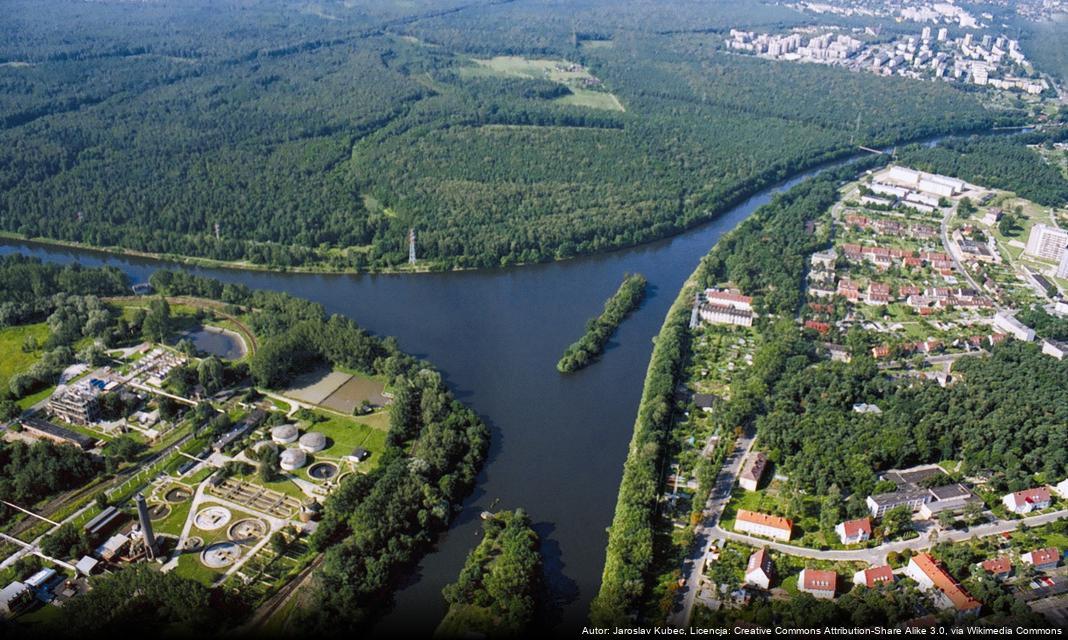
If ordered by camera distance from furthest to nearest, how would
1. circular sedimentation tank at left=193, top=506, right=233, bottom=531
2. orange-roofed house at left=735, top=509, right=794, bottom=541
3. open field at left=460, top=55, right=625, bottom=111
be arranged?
open field at left=460, top=55, right=625, bottom=111 → circular sedimentation tank at left=193, top=506, right=233, bottom=531 → orange-roofed house at left=735, top=509, right=794, bottom=541

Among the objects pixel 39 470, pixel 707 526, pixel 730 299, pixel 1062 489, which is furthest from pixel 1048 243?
pixel 39 470

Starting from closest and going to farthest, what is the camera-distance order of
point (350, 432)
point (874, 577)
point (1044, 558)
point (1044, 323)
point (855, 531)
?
point (874, 577), point (1044, 558), point (855, 531), point (350, 432), point (1044, 323)

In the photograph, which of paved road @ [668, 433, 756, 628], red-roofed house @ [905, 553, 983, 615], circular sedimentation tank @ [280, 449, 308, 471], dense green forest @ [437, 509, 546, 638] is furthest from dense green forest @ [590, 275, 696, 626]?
circular sedimentation tank @ [280, 449, 308, 471]

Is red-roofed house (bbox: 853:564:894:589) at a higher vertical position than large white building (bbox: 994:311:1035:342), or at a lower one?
lower

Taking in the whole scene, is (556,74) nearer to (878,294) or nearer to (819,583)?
(878,294)

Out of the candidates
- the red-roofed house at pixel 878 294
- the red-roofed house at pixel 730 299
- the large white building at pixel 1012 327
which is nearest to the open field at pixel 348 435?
the red-roofed house at pixel 730 299

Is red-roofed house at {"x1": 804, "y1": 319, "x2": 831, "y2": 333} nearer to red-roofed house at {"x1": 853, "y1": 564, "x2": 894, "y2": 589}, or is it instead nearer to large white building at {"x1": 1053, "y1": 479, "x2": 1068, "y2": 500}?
large white building at {"x1": 1053, "y1": 479, "x2": 1068, "y2": 500}
